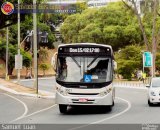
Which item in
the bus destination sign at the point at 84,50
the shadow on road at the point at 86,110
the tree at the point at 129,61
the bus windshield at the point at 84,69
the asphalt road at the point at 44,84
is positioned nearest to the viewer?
the bus windshield at the point at 84,69

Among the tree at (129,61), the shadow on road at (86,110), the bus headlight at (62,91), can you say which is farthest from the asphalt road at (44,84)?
the bus headlight at (62,91)

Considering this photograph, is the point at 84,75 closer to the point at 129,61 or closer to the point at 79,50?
the point at 79,50

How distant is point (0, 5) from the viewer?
129 feet

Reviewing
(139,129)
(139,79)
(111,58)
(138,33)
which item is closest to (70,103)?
(111,58)

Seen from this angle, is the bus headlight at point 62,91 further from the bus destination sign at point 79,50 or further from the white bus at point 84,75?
the bus destination sign at point 79,50

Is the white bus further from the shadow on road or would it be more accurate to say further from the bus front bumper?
the shadow on road

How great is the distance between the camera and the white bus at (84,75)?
21.3 metres

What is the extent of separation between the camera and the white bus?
21297 millimetres

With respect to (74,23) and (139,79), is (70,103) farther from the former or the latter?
(74,23)

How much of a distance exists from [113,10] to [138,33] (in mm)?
5632

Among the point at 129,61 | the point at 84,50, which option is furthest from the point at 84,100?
the point at 129,61

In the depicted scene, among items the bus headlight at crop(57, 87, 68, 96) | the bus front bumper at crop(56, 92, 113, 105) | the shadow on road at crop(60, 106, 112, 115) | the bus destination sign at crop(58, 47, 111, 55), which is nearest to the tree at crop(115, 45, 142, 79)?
the shadow on road at crop(60, 106, 112, 115)

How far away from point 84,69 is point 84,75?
0.90ft

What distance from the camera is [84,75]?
2150 cm
